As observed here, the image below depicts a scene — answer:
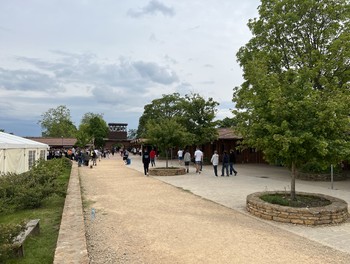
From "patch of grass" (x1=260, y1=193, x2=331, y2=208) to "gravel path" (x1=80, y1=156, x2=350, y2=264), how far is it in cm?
106

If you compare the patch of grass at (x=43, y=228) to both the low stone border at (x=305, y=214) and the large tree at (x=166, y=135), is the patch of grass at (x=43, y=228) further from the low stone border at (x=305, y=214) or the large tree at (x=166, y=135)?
the large tree at (x=166, y=135)

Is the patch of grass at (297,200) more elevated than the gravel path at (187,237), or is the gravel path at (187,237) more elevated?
the patch of grass at (297,200)

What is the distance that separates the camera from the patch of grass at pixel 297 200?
8.48m

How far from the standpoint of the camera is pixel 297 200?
8914 millimetres

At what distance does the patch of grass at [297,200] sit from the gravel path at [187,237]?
1.06 metres

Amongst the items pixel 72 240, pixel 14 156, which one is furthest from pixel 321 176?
pixel 14 156

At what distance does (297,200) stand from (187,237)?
4097 millimetres

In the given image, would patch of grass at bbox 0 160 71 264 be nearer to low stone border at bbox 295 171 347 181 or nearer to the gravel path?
the gravel path

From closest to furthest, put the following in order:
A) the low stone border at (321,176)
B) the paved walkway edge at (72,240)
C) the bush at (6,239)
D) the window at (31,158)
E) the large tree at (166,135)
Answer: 1. the bush at (6,239)
2. the paved walkway edge at (72,240)
3. the low stone border at (321,176)
4. the large tree at (166,135)
5. the window at (31,158)

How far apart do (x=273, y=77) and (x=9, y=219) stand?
8262 millimetres

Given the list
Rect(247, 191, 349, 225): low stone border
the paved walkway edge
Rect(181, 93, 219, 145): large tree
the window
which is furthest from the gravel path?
Rect(181, 93, 219, 145): large tree

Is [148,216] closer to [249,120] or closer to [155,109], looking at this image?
[249,120]

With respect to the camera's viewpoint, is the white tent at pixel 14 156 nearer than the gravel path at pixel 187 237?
No

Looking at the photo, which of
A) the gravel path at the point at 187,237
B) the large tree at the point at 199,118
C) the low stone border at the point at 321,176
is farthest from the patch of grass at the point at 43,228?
the large tree at the point at 199,118
